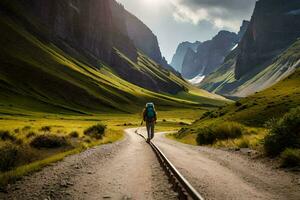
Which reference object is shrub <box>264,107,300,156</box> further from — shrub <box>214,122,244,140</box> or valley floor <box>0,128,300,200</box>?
shrub <box>214,122,244,140</box>

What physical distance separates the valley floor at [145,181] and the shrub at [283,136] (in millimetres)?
1880

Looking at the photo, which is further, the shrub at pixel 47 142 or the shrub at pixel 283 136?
the shrub at pixel 47 142

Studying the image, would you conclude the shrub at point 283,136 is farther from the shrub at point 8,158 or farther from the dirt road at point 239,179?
the shrub at point 8,158

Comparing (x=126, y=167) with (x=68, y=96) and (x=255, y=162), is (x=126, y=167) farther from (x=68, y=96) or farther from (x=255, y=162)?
(x=68, y=96)

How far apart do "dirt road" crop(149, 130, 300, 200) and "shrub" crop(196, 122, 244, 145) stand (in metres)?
16.2

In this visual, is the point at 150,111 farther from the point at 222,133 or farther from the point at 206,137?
the point at 222,133

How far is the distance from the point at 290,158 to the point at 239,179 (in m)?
4.11

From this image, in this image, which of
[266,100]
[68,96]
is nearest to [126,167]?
[266,100]

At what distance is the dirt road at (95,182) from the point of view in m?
11.2

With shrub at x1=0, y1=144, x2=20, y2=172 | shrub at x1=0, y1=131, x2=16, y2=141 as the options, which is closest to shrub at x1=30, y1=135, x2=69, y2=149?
shrub at x1=0, y1=131, x2=16, y2=141

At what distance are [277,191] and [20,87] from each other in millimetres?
140757

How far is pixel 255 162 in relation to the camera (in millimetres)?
19359

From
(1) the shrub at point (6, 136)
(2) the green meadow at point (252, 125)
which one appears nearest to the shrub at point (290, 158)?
(2) the green meadow at point (252, 125)

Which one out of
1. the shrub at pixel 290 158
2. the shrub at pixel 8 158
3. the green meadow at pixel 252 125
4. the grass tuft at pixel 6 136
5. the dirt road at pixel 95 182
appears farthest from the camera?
the grass tuft at pixel 6 136
